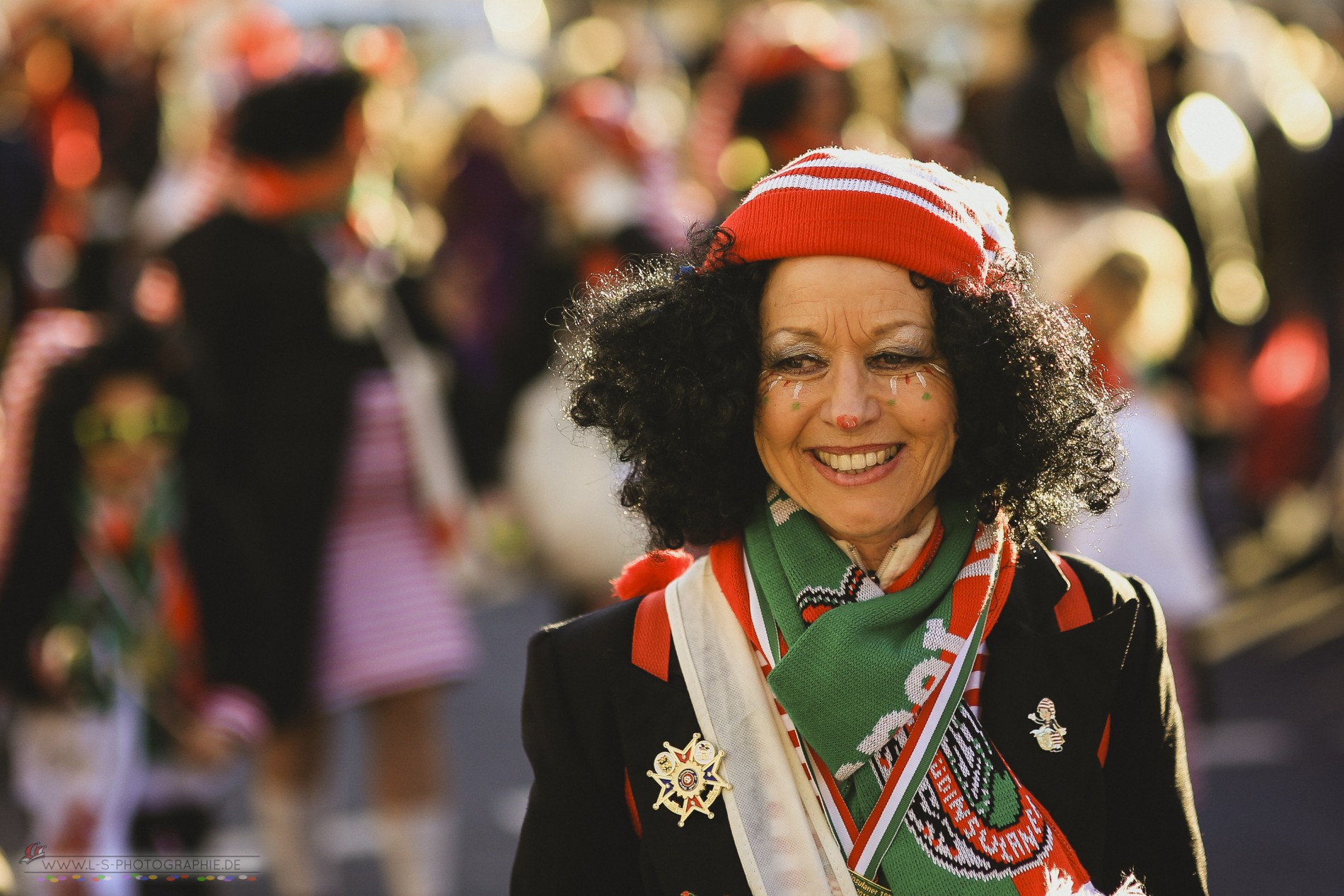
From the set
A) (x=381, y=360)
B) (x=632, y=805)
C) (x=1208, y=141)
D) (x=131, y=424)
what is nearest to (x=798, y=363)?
(x=632, y=805)

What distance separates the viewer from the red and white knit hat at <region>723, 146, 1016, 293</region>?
211cm

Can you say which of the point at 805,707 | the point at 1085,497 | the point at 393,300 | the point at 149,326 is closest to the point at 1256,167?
the point at 393,300

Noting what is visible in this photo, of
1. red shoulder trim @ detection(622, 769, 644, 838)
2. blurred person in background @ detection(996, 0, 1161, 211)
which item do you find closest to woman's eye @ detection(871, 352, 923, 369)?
red shoulder trim @ detection(622, 769, 644, 838)

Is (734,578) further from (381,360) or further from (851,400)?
(381,360)

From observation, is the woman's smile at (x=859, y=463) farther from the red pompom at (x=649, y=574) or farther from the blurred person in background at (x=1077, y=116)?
the blurred person in background at (x=1077, y=116)

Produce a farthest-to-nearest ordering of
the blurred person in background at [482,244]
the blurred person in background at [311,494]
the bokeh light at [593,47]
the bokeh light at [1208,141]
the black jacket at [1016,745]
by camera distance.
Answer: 1. the blurred person in background at [482,244]
2. the bokeh light at [593,47]
3. the bokeh light at [1208,141]
4. the blurred person in background at [311,494]
5. the black jacket at [1016,745]

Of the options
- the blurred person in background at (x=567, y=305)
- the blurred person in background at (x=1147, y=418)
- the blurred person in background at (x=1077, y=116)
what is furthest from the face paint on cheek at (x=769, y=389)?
the blurred person in background at (x=1077, y=116)

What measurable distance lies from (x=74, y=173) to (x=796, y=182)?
643 centimetres

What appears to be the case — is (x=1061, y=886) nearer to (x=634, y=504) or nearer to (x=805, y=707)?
(x=805, y=707)

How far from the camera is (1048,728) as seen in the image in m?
2.12

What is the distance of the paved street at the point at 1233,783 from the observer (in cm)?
503

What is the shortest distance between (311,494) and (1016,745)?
2810 mm

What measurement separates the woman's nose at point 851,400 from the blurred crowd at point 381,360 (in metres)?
0.99

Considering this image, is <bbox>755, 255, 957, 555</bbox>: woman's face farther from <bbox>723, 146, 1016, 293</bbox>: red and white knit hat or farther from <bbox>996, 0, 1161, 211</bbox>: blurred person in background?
<bbox>996, 0, 1161, 211</bbox>: blurred person in background
